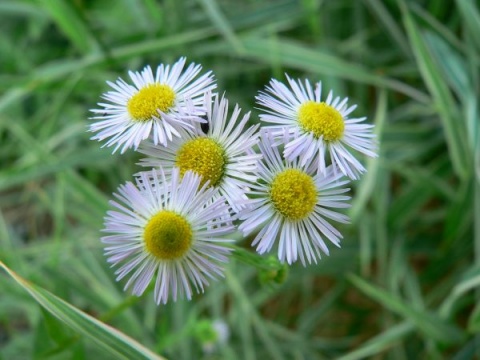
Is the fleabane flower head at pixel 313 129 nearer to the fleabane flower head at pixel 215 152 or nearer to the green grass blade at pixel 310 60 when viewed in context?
the fleabane flower head at pixel 215 152

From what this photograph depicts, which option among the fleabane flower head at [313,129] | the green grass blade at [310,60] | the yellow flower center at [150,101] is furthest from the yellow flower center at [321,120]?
the green grass blade at [310,60]

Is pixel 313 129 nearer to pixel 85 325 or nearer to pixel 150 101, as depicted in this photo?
pixel 150 101

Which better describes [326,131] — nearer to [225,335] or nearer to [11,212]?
[225,335]

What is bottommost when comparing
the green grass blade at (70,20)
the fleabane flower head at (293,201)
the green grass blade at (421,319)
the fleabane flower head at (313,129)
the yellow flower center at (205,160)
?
the green grass blade at (421,319)

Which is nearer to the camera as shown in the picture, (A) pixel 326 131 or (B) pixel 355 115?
(A) pixel 326 131

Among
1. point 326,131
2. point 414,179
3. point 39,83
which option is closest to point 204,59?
point 39,83

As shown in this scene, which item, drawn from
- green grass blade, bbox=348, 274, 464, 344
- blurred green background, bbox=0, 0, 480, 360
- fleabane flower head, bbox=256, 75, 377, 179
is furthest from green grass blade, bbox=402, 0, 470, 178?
fleabane flower head, bbox=256, 75, 377, 179

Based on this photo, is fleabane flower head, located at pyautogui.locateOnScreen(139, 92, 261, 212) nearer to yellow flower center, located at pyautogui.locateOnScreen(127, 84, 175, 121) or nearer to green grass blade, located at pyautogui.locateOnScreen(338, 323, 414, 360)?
yellow flower center, located at pyautogui.locateOnScreen(127, 84, 175, 121)

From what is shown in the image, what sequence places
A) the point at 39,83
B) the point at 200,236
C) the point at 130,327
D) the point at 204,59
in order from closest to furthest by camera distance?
1. the point at 200,236
2. the point at 130,327
3. the point at 39,83
4. the point at 204,59
